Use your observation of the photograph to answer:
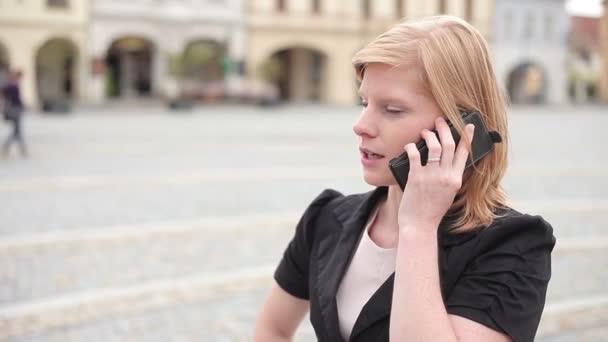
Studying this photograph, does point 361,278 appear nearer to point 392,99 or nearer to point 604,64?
point 392,99

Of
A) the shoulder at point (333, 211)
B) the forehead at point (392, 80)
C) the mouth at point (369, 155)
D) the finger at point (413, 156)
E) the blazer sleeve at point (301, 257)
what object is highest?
the forehead at point (392, 80)

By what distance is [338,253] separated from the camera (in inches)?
76.5

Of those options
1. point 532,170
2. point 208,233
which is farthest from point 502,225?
point 532,170

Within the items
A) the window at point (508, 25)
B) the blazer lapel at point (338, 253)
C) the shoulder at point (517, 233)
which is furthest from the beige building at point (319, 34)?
the shoulder at point (517, 233)

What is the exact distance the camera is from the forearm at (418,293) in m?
1.56

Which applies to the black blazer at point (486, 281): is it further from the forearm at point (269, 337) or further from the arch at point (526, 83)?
the arch at point (526, 83)

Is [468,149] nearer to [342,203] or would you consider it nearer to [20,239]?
[342,203]

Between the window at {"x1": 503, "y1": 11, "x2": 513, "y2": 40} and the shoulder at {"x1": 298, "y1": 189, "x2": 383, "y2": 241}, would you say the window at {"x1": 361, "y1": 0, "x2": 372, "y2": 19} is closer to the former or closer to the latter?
the window at {"x1": 503, "y1": 11, "x2": 513, "y2": 40}

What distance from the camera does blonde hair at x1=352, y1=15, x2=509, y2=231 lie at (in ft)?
5.33

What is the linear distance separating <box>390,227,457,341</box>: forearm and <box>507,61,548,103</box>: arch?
51.0m

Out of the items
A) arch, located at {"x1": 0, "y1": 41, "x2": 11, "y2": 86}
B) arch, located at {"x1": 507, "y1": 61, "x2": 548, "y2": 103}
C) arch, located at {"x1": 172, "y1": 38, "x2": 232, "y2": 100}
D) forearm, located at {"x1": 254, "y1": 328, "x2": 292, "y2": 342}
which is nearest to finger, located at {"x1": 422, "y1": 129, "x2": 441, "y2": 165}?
forearm, located at {"x1": 254, "y1": 328, "x2": 292, "y2": 342}

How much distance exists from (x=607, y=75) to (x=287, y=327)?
2263 inches

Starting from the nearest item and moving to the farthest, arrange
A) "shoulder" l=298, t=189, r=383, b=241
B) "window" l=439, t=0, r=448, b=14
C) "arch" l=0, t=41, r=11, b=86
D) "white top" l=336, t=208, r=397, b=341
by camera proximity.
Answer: "white top" l=336, t=208, r=397, b=341
"shoulder" l=298, t=189, r=383, b=241
"arch" l=0, t=41, r=11, b=86
"window" l=439, t=0, r=448, b=14

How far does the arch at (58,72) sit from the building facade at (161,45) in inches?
45.6
